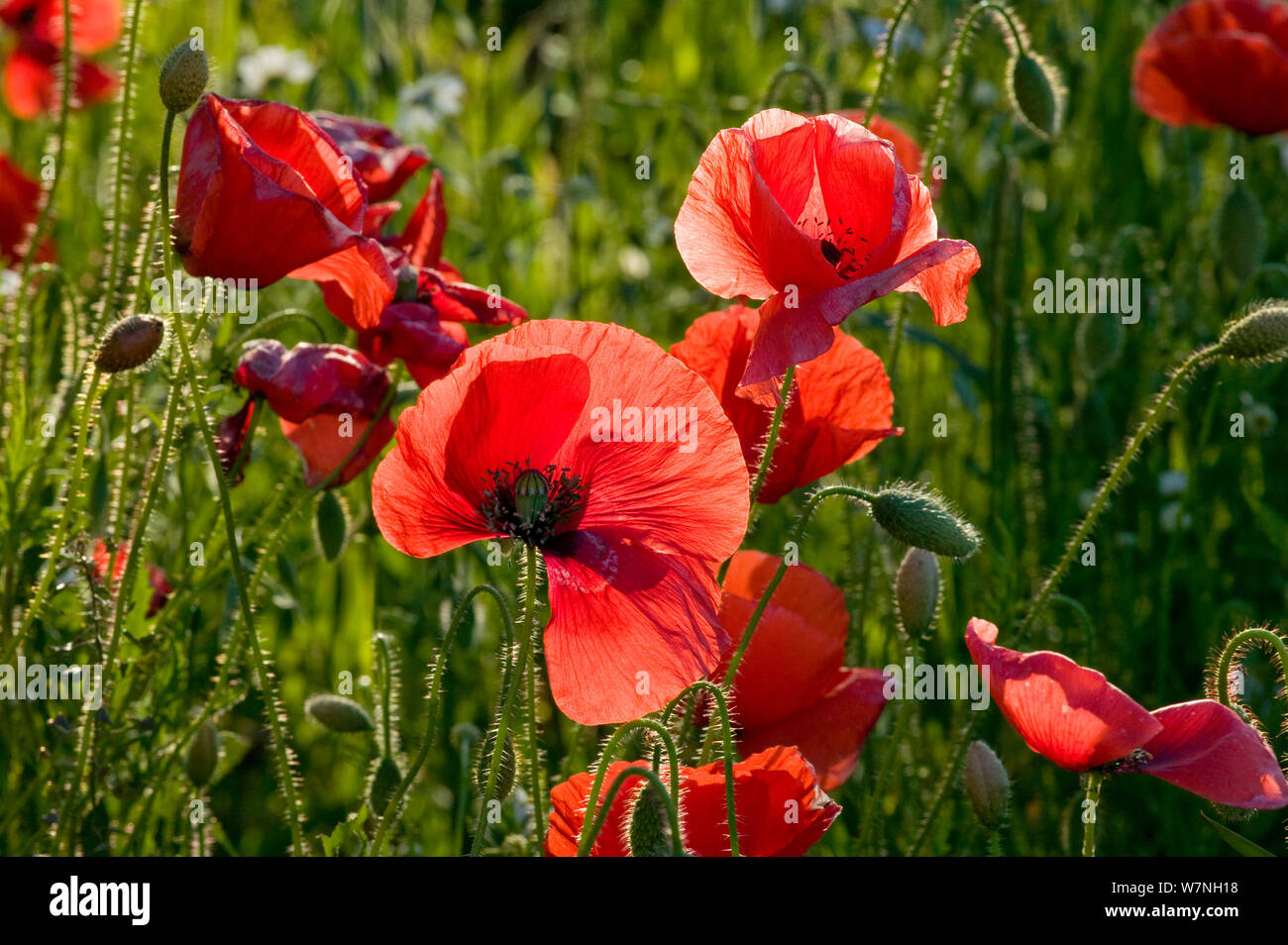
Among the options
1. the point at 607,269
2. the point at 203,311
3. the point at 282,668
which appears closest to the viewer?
the point at 203,311

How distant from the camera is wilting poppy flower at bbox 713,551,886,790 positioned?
1.28 m

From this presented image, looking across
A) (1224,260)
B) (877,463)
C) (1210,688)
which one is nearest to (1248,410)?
(1224,260)

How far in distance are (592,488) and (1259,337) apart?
62 centimetres

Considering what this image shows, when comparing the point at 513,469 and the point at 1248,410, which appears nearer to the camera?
the point at 513,469

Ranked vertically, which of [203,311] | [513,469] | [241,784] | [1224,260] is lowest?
[241,784]

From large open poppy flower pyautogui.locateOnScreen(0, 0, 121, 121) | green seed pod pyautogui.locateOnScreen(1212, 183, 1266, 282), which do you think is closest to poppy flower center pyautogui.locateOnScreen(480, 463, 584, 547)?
green seed pod pyautogui.locateOnScreen(1212, 183, 1266, 282)

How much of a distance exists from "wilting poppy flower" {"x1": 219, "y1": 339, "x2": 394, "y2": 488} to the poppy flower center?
287 millimetres

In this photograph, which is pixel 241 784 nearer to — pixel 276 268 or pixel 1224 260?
pixel 276 268

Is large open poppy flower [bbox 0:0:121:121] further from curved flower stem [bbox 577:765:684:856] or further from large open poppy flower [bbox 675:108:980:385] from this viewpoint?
curved flower stem [bbox 577:765:684:856]

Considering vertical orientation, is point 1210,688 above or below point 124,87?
below

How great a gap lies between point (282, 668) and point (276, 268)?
113 cm

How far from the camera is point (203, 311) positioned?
1.25 meters

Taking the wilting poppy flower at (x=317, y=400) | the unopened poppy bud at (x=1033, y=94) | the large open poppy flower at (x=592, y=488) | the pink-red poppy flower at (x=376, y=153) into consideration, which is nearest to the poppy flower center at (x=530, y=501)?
the large open poppy flower at (x=592, y=488)
